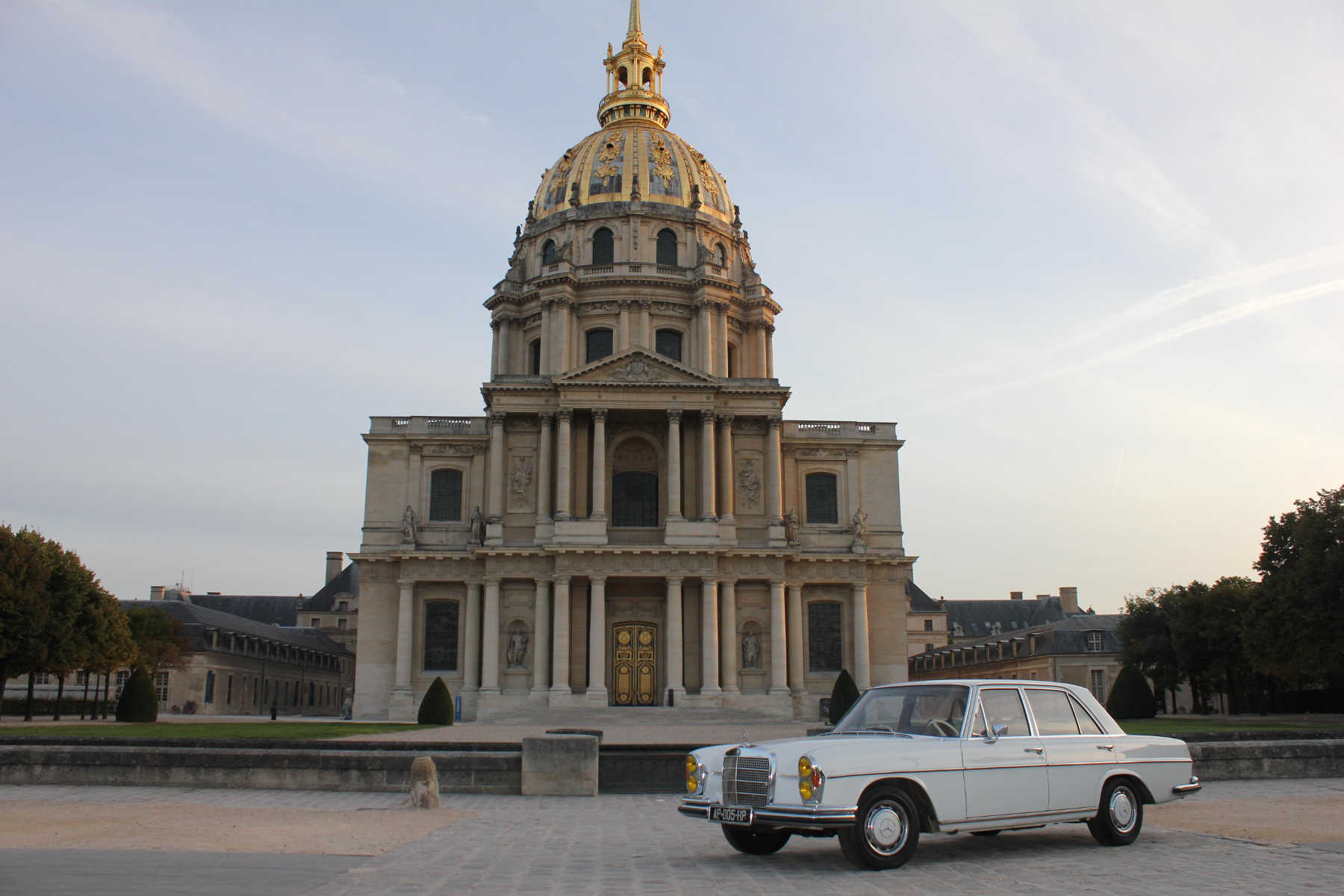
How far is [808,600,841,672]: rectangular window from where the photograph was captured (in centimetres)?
5106

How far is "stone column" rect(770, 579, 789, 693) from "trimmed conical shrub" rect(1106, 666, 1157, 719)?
41.4 feet

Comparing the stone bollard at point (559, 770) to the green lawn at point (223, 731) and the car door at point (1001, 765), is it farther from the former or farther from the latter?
the green lawn at point (223, 731)

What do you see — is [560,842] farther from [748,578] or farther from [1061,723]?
[748,578]

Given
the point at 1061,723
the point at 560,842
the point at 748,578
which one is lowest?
the point at 560,842

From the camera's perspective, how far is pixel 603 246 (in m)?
60.9

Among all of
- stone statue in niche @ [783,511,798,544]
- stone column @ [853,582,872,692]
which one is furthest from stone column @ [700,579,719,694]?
stone column @ [853,582,872,692]

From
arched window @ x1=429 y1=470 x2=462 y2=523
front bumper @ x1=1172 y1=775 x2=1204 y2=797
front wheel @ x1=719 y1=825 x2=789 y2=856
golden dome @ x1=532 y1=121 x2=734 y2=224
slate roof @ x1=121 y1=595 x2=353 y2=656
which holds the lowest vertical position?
front wheel @ x1=719 y1=825 x2=789 y2=856

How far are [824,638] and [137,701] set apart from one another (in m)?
27.4

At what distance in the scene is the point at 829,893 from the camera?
28.3ft

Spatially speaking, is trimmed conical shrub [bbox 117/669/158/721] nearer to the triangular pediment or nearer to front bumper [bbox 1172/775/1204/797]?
the triangular pediment

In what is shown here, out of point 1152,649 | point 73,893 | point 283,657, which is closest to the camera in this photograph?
point 73,893

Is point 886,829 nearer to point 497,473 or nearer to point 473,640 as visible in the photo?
point 473,640

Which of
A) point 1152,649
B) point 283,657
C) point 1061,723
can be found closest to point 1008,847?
point 1061,723

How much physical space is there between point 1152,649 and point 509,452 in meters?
35.5
